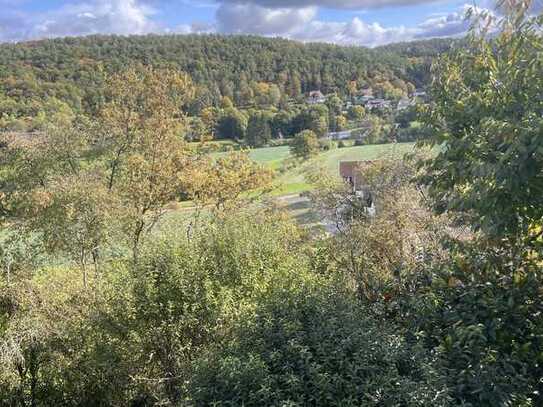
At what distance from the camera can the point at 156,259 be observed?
6.03 m

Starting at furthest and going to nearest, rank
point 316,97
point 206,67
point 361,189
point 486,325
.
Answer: point 316,97
point 206,67
point 361,189
point 486,325

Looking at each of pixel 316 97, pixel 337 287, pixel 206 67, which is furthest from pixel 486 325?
pixel 316 97

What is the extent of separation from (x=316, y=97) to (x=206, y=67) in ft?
47.7

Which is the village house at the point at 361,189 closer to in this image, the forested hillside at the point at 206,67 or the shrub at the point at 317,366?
the shrub at the point at 317,366

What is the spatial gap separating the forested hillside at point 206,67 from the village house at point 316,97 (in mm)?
1511

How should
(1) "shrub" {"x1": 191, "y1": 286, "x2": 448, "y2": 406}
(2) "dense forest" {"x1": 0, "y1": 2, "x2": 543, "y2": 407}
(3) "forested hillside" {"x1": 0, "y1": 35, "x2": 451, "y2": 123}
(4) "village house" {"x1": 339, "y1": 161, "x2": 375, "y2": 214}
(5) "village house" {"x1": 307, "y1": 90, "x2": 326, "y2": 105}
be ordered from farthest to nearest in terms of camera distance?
1. (5) "village house" {"x1": 307, "y1": 90, "x2": 326, "y2": 105}
2. (3) "forested hillside" {"x1": 0, "y1": 35, "x2": 451, "y2": 123}
3. (4) "village house" {"x1": 339, "y1": 161, "x2": 375, "y2": 214}
4. (2) "dense forest" {"x1": 0, "y1": 2, "x2": 543, "y2": 407}
5. (1) "shrub" {"x1": 191, "y1": 286, "x2": 448, "y2": 406}

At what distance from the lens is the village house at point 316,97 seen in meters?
58.4

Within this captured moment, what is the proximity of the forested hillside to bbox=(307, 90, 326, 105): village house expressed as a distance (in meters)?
1.51

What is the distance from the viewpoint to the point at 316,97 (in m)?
60.6

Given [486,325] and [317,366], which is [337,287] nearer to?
[486,325]

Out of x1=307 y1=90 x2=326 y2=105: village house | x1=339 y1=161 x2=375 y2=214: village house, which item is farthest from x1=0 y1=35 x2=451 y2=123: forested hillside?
x1=339 y1=161 x2=375 y2=214: village house

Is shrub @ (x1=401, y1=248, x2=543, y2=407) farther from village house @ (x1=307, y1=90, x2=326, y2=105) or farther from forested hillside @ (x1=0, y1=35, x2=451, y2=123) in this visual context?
village house @ (x1=307, y1=90, x2=326, y2=105)

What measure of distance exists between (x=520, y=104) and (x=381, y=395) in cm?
248

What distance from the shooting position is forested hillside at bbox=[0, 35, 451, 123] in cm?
2729
